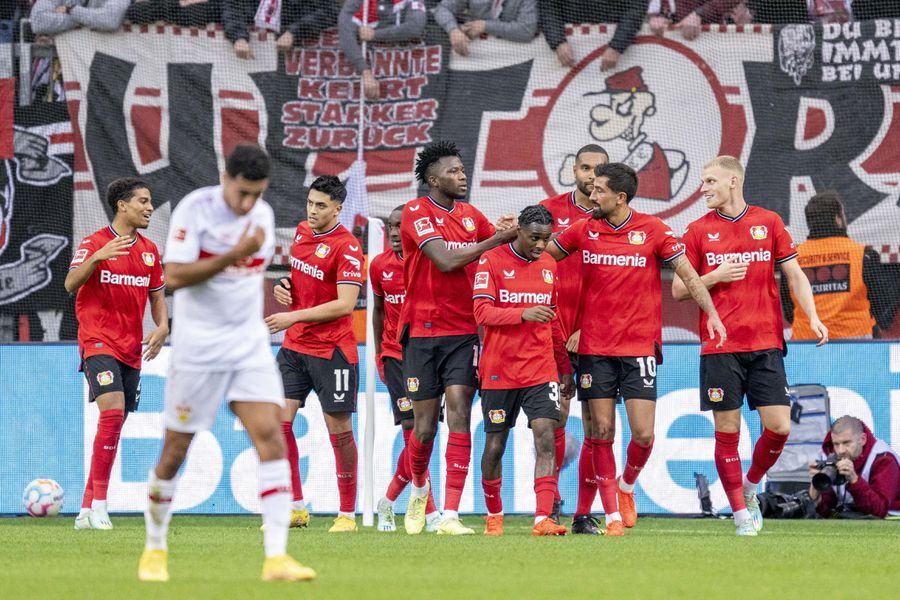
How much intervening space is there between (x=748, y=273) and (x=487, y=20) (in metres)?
6.39

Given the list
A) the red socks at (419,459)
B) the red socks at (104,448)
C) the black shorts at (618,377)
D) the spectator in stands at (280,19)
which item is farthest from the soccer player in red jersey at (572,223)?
the spectator in stands at (280,19)

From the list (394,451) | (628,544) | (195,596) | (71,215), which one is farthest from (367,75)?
(195,596)

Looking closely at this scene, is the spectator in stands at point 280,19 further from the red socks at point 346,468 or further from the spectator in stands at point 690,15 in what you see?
the red socks at point 346,468

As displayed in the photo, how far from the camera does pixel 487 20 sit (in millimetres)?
14992

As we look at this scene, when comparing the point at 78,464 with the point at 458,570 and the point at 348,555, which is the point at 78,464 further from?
the point at 458,570

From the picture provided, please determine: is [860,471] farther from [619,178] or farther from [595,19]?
[595,19]

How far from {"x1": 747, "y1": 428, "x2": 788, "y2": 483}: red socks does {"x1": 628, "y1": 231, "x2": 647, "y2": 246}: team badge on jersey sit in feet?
5.13

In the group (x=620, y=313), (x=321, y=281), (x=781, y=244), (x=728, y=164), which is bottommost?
(x=620, y=313)

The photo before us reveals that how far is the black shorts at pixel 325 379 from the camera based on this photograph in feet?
32.8

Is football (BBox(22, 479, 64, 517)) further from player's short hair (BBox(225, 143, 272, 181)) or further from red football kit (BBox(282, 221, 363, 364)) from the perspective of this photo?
player's short hair (BBox(225, 143, 272, 181))

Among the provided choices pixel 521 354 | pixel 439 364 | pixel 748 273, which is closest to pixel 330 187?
pixel 439 364

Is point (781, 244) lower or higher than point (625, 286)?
higher

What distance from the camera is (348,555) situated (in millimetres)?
7332

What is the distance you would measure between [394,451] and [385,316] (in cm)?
198
